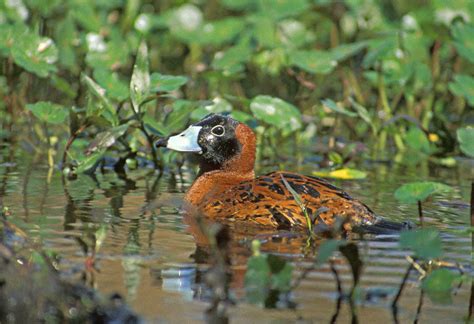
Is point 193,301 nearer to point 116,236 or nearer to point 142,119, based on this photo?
point 116,236

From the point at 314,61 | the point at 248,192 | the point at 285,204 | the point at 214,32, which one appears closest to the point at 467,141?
the point at 285,204

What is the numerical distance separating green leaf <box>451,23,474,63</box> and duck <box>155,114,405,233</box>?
2.96m

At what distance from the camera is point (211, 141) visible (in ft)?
23.8

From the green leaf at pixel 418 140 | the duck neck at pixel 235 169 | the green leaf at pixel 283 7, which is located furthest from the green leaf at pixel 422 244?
the green leaf at pixel 283 7

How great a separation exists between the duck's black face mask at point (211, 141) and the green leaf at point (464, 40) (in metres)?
3.01

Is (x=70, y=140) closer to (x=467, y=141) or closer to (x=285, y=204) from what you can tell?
(x=285, y=204)

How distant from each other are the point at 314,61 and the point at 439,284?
16.9 feet

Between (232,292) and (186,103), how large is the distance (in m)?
3.98

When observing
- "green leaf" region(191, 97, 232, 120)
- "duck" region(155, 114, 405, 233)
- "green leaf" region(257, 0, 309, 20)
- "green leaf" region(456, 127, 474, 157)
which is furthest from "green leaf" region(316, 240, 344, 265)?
"green leaf" region(257, 0, 309, 20)

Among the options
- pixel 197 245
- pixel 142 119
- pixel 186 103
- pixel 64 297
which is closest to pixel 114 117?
pixel 142 119

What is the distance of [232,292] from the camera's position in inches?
181

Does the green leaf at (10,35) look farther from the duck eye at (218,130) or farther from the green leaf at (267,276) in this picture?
the green leaf at (267,276)

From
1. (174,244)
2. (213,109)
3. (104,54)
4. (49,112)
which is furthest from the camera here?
(104,54)

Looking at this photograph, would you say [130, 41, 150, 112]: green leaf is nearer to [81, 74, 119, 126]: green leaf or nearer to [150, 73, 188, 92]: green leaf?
[81, 74, 119, 126]: green leaf
